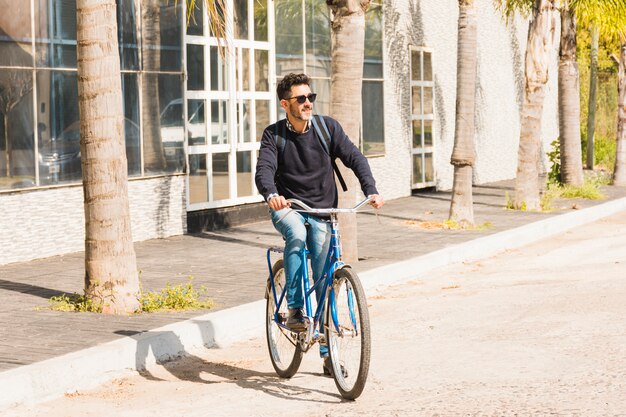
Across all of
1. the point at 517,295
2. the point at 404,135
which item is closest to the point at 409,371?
the point at 517,295

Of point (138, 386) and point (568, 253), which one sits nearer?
point (138, 386)

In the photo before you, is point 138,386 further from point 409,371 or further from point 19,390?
point 409,371

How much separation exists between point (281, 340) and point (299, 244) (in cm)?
84

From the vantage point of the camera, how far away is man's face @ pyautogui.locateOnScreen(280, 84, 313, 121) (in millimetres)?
6887

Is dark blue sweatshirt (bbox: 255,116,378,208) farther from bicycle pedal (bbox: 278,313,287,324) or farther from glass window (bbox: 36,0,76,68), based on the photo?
glass window (bbox: 36,0,76,68)

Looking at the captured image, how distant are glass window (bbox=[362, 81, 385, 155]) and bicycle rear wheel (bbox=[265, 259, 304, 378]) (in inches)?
576

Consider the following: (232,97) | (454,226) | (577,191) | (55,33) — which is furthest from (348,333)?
(577,191)

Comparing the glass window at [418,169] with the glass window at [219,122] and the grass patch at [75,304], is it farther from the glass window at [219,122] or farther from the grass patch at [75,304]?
the grass patch at [75,304]

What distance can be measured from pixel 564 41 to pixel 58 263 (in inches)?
531

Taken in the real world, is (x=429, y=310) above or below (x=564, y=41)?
below

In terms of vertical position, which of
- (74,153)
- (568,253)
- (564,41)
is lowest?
(568,253)

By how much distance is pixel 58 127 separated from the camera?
13.8m

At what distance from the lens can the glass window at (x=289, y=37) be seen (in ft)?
61.6

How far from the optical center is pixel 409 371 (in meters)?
7.17
